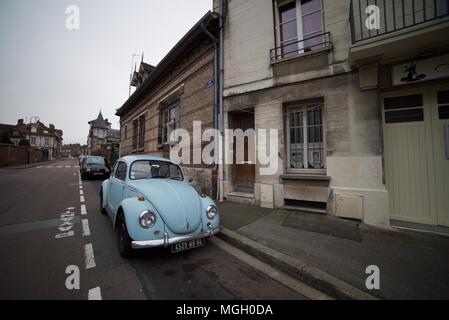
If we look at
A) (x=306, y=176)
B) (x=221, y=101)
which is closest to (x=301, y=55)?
(x=221, y=101)

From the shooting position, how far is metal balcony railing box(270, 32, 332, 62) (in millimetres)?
4838

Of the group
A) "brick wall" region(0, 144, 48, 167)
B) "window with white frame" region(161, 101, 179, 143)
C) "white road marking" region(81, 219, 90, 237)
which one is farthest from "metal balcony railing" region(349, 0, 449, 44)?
"brick wall" region(0, 144, 48, 167)

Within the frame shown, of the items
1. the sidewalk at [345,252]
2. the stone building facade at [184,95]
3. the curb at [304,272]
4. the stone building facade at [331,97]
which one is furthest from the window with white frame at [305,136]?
the curb at [304,272]

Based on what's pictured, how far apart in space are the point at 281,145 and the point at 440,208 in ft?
11.1

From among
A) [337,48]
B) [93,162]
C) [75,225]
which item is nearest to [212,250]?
[75,225]

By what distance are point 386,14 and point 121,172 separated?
6.56 m

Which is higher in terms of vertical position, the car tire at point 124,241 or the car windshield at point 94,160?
the car windshield at point 94,160

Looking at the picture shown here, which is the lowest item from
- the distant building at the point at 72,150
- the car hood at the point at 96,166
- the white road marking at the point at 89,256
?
the white road marking at the point at 89,256

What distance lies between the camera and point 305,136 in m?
5.25

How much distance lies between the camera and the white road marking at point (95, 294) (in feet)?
6.78

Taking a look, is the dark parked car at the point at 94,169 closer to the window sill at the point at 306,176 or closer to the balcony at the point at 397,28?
the window sill at the point at 306,176

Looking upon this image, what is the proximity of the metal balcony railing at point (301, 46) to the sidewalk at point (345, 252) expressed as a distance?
13.9 feet
